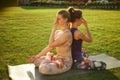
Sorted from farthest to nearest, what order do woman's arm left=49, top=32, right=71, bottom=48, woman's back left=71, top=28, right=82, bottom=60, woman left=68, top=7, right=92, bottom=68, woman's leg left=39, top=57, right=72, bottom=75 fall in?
woman's back left=71, top=28, right=82, bottom=60
woman left=68, top=7, right=92, bottom=68
woman's arm left=49, top=32, right=71, bottom=48
woman's leg left=39, top=57, right=72, bottom=75

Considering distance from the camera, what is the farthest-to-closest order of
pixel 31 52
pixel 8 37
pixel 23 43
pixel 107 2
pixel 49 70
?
pixel 107 2
pixel 8 37
pixel 23 43
pixel 31 52
pixel 49 70

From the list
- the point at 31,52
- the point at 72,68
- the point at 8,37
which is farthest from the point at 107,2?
the point at 72,68

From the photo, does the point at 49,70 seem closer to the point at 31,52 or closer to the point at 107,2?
the point at 31,52

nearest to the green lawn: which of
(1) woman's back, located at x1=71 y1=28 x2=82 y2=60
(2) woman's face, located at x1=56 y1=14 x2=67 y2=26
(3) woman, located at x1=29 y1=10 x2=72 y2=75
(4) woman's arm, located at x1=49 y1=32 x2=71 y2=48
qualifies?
(3) woman, located at x1=29 y1=10 x2=72 y2=75

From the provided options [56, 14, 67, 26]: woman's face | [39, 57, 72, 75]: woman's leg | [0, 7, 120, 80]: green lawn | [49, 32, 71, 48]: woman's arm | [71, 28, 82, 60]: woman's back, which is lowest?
[0, 7, 120, 80]: green lawn

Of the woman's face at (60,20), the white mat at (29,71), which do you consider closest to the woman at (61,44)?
the woman's face at (60,20)

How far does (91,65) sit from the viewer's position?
6160 mm

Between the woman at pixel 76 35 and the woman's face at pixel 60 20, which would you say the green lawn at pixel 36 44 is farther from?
the woman's face at pixel 60 20

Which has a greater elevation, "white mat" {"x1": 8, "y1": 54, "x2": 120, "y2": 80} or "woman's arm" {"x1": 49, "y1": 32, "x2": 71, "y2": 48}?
"woman's arm" {"x1": 49, "y1": 32, "x2": 71, "y2": 48}

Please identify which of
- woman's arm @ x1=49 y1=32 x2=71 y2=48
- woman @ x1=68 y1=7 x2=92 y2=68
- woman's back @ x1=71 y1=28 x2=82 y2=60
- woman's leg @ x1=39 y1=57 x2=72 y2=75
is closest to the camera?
woman's leg @ x1=39 y1=57 x2=72 y2=75

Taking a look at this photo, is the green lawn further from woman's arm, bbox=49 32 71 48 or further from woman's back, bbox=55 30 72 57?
woman's arm, bbox=49 32 71 48

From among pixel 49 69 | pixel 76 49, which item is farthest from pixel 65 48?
pixel 49 69

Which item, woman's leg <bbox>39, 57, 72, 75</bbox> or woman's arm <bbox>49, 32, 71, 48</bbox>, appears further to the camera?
woman's arm <bbox>49, 32, 71, 48</bbox>

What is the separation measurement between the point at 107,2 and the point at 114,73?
18.2m
